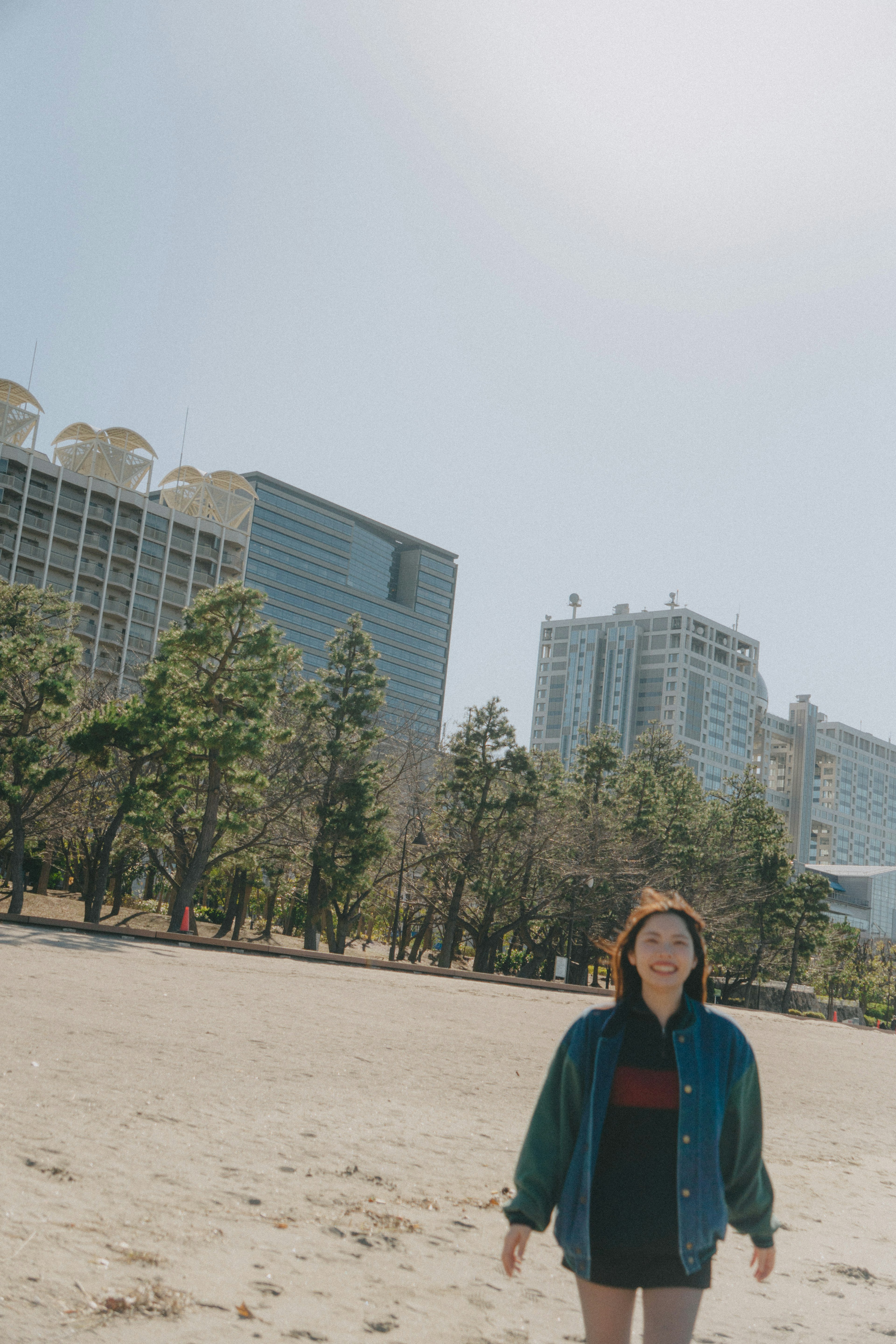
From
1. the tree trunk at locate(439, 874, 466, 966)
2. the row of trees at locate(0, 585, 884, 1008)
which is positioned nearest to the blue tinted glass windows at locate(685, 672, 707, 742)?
the row of trees at locate(0, 585, 884, 1008)

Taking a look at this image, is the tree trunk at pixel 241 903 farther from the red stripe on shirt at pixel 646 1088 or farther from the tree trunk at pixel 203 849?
the red stripe on shirt at pixel 646 1088

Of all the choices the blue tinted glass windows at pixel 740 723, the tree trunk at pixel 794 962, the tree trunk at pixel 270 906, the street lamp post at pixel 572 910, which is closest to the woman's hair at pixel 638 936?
the street lamp post at pixel 572 910

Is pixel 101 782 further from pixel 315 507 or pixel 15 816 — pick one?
pixel 315 507

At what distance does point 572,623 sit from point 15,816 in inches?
6317

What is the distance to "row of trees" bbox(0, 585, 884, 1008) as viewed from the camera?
2969 cm

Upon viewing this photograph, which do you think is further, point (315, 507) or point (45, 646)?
point (315, 507)

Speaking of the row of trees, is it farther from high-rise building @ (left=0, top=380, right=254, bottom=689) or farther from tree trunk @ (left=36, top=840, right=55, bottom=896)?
high-rise building @ (left=0, top=380, right=254, bottom=689)

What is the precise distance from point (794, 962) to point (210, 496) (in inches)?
2795

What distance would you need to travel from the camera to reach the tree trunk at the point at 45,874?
41.1 meters

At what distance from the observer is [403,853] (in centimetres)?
3809

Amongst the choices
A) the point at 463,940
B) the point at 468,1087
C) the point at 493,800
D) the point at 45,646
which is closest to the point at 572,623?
the point at 463,940

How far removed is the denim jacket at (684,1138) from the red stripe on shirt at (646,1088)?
0.02 m

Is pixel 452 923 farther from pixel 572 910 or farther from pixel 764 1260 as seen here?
pixel 764 1260

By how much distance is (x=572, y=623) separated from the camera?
605ft
